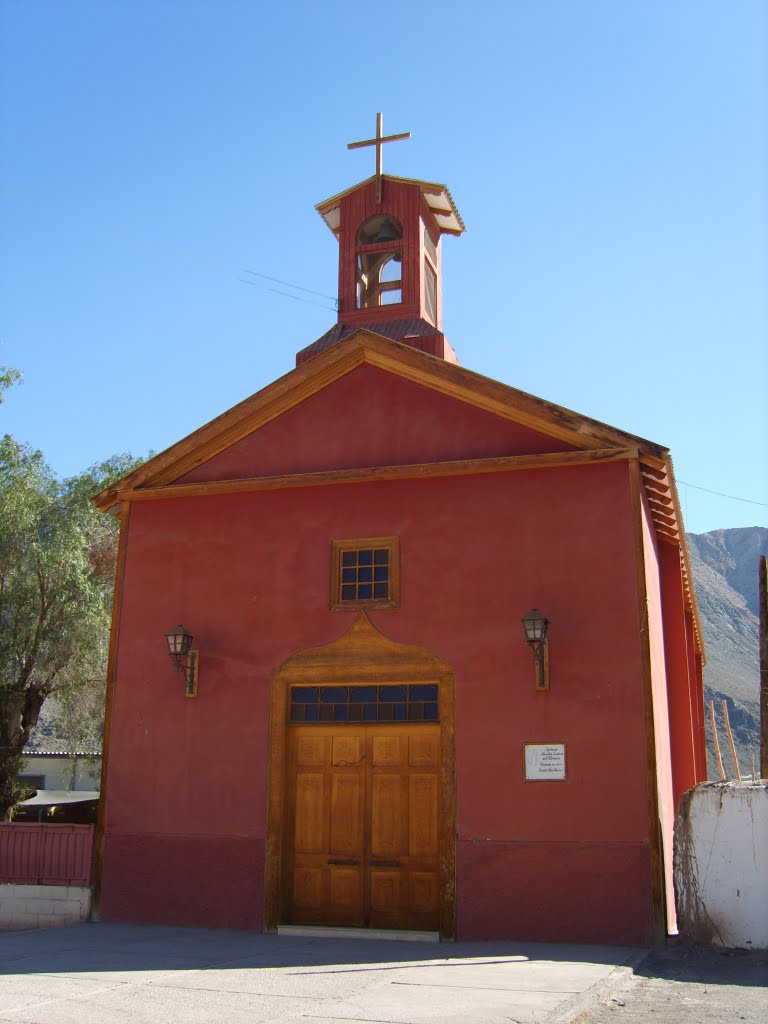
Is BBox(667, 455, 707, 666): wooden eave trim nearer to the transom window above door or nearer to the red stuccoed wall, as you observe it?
the red stuccoed wall

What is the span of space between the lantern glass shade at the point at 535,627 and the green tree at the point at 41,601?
33.0 ft

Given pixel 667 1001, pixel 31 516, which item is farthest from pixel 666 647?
pixel 31 516

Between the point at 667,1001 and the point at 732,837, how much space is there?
8.03 ft

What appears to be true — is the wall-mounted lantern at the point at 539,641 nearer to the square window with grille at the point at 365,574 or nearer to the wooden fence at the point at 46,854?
the square window with grille at the point at 365,574

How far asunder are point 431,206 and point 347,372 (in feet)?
13.2

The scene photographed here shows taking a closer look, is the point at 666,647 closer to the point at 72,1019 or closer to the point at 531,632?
the point at 531,632

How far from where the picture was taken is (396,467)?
11406 mm

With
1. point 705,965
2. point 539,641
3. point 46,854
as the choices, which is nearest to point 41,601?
point 46,854

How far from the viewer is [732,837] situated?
9258 mm

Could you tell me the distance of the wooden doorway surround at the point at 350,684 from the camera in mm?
10367

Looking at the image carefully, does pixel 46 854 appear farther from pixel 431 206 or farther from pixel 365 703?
pixel 431 206

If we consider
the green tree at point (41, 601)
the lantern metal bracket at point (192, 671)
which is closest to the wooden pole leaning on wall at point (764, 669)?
the lantern metal bracket at point (192, 671)

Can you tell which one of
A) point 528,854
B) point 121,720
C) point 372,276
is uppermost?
point 372,276

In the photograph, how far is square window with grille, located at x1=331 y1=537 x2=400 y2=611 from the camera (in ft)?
36.8
